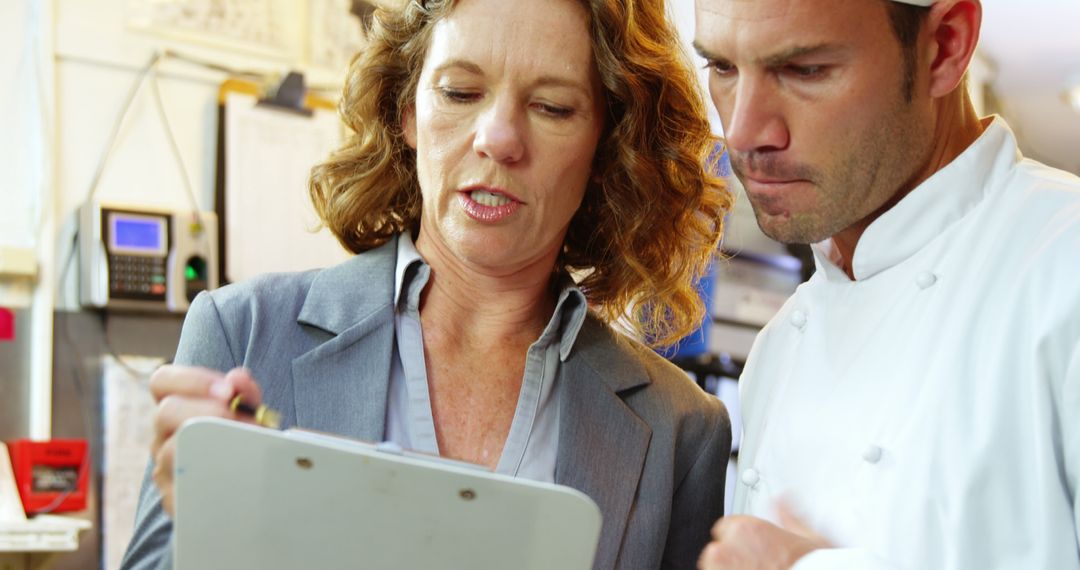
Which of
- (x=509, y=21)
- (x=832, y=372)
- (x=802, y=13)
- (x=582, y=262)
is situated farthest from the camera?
(x=582, y=262)

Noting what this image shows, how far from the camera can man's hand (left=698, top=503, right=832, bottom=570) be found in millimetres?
1136

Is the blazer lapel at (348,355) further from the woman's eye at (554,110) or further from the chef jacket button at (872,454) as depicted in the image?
the chef jacket button at (872,454)

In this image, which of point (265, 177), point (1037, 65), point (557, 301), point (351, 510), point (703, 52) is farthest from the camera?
point (1037, 65)

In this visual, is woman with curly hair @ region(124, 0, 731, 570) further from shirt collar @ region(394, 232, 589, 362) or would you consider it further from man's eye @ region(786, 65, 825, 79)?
man's eye @ region(786, 65, 825, 79)

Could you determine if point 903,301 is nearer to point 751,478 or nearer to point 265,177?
point 751,478

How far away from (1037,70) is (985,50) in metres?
0.44

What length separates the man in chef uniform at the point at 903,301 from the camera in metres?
1.11

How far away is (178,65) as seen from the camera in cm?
311

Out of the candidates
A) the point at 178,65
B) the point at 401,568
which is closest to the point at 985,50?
the point at 178,65

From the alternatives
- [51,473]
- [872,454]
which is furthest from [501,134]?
[51,473]

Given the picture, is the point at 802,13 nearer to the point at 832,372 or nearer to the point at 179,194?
the point at 832,372

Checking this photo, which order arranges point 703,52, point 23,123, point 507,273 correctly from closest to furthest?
point 703,52
point 507,273
point 23,123

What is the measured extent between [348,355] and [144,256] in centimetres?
169

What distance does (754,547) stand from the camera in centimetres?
114
